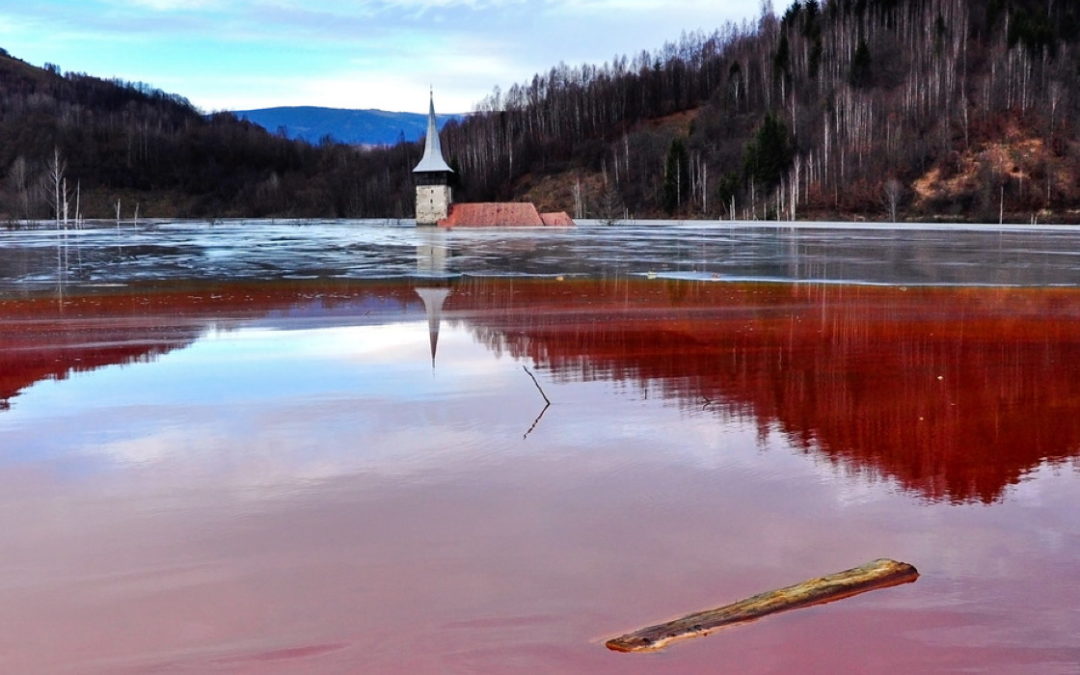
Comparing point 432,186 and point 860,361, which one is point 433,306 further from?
point 432,186

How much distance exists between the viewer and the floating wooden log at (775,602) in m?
4.34

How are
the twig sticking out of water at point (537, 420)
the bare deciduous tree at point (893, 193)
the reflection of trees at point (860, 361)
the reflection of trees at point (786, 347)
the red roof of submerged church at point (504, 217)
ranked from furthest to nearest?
the red roof of submerged church at point (504, 217) → the bare deciduous tree at point (893, 193) → the twig sticking out of water at point (537, 420) → the reflection of trees at point (786, 347) → the reflection of trees at point (860, 361)

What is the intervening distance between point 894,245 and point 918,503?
115 ft

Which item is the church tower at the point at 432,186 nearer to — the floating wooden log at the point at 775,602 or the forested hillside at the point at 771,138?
the forested hillside at the point at 771,138

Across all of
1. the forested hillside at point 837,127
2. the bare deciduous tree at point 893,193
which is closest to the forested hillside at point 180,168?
the forested hillside at point 837,127

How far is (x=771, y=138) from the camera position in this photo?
289 feet

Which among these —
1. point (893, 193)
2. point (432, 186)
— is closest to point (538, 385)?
point (893, 193)

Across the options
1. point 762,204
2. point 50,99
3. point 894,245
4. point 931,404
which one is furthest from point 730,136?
point 50,99

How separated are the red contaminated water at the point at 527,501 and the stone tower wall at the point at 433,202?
265 ft

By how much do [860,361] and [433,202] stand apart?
275 ft

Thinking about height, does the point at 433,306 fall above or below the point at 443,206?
below

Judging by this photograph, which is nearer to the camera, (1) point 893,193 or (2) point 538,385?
(2) point 538,385

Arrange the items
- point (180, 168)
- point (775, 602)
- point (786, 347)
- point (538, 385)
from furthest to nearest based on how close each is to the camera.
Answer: point (180, 168) < point (786, 347) < point (538, 385) < point (775, 602)

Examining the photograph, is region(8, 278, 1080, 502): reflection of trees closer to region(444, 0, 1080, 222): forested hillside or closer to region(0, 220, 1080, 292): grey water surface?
region(0, 220, 1080, 292): grey water surface
